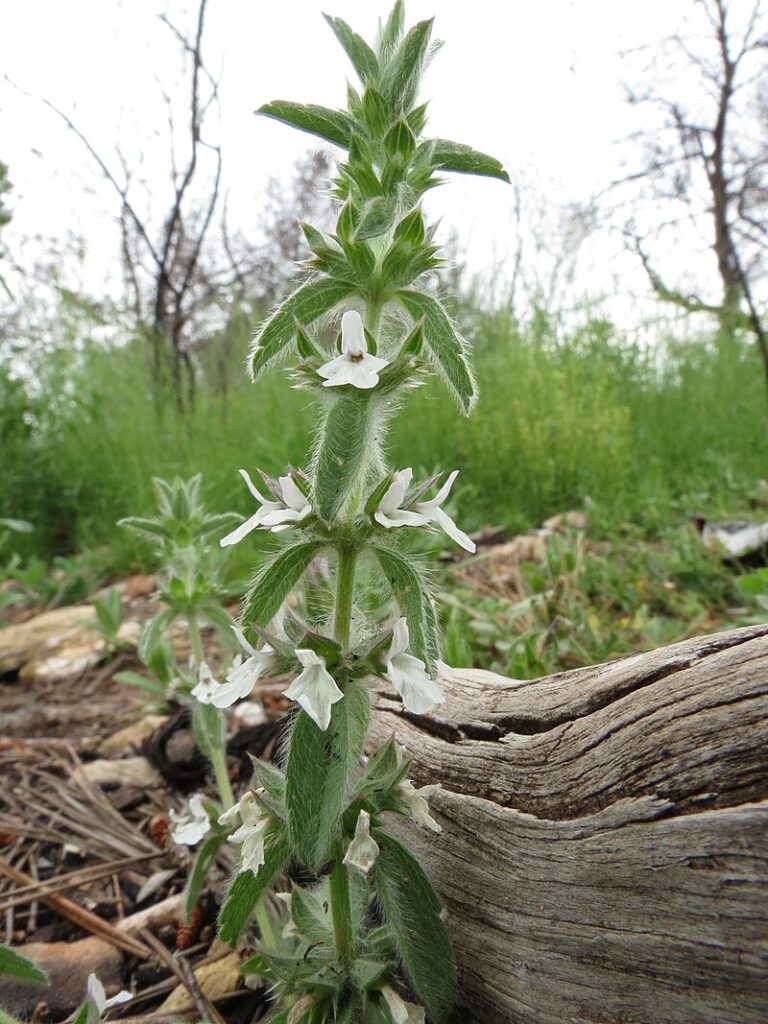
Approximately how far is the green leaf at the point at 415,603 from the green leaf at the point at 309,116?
695mm

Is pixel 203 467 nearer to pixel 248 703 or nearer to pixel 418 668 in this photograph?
pixel 248 703

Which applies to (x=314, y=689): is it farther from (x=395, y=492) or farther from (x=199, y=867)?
(x=199, y=867)

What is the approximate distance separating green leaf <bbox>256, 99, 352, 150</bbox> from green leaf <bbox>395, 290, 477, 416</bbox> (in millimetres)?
301

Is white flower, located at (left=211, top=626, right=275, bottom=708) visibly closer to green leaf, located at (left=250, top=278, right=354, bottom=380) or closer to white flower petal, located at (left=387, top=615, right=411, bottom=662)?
white flower petal, located at (left=387, top=615, right=411, bottom=662)

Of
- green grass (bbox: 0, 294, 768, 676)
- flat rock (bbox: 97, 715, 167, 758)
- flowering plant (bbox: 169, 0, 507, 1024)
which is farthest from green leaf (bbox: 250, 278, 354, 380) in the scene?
green grass (bbox: 0, 294, 768, 676)

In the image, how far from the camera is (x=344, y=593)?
1.21m

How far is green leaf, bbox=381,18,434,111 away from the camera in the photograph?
3.83 feet

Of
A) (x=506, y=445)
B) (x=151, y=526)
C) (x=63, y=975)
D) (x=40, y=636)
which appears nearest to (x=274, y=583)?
(x=151, y=526)

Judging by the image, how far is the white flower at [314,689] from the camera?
3.36 feet

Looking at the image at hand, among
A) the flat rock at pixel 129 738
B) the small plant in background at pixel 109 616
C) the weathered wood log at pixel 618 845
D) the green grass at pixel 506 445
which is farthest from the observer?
the green grass at pixel 506 445

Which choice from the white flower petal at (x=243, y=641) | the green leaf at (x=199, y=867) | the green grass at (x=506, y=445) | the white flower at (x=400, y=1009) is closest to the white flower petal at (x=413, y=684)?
the white flower petal at (x=243, y=641)

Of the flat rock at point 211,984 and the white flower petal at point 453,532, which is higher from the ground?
the white flower petal at point 453,532

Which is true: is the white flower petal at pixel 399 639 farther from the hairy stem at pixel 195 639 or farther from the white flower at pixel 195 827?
the hairy stem at pixel 195 639

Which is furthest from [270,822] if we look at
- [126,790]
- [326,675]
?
[126,790]
